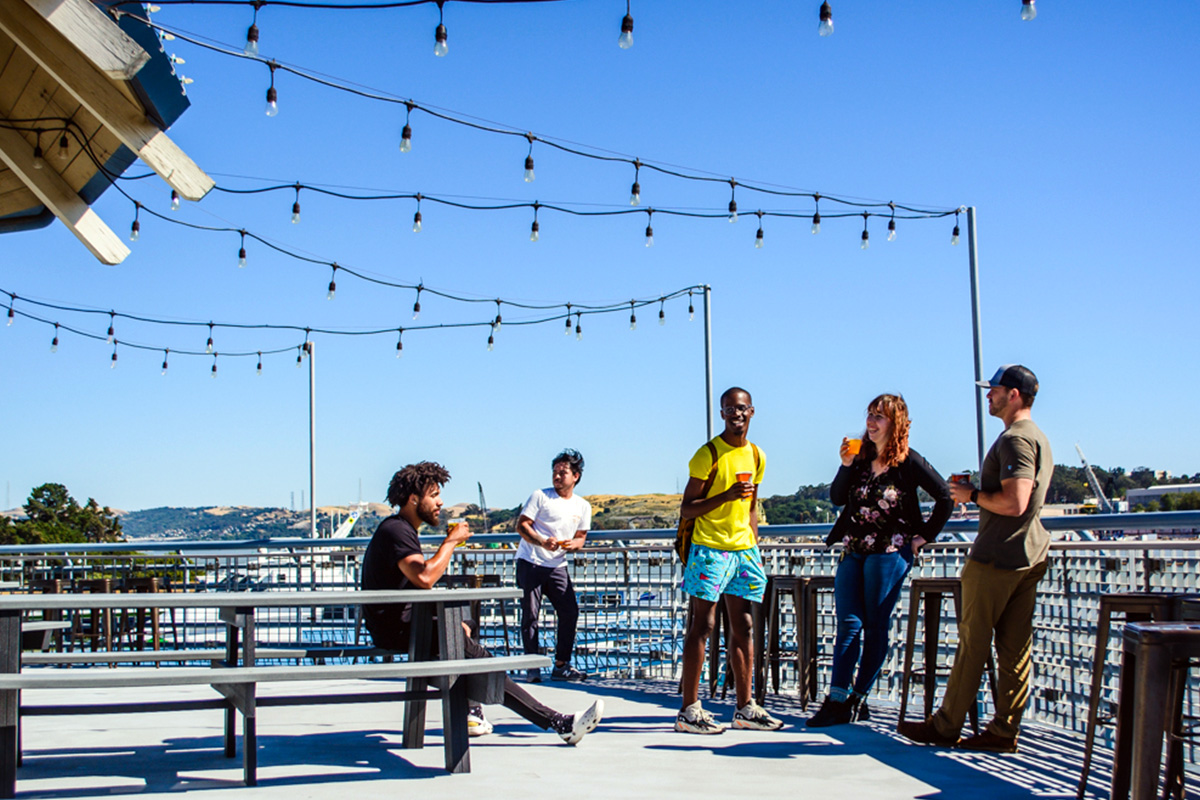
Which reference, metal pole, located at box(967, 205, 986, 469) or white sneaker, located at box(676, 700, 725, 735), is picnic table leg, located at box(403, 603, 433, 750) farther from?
metal pole, located at box(967, 205, 986, 469)

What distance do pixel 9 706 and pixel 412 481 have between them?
6.31 ft

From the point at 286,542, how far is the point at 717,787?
698 cm

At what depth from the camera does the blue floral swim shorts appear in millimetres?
5699

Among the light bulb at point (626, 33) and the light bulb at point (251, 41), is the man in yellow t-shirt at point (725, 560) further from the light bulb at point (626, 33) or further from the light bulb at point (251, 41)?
the light bulb at point (251, 41)

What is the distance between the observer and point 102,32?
525 cm

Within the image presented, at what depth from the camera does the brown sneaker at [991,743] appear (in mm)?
5027

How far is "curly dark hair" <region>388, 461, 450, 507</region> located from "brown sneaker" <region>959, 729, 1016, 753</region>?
293cm

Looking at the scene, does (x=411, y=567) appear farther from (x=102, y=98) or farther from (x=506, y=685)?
(x=102, y=98)

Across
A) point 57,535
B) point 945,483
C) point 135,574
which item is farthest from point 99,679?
point 57,535

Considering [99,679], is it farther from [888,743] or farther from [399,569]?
[888,743]

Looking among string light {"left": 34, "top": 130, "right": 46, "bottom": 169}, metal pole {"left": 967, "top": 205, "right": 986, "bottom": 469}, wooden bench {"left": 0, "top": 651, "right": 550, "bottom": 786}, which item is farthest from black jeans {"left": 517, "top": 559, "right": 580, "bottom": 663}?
metal pole {"left": 967, "top": 205, "right": 986, "bottom": 469}

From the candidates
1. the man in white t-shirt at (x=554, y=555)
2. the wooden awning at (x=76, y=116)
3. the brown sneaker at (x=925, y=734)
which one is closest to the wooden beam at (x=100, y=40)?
the wooden awning at (x=76, y=116)

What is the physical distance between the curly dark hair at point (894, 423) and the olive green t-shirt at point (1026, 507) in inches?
32.2

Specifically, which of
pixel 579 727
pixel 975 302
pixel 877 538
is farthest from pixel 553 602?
pixel 975 302
